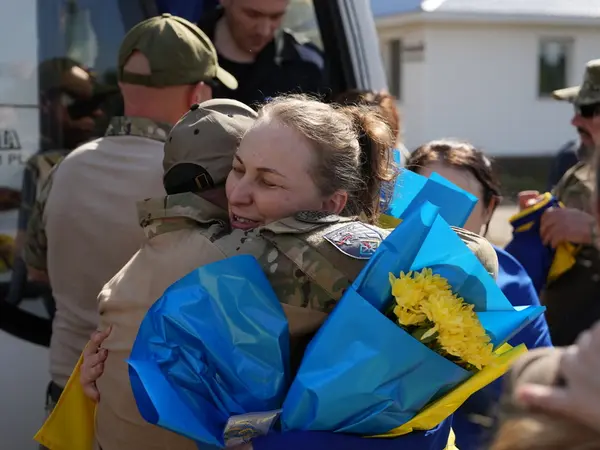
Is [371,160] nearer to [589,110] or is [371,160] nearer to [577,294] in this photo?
[577,294]

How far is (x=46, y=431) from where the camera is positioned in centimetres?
197

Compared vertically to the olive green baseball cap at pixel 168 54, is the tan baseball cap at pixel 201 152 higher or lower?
lower

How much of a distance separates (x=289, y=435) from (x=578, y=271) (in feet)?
6.79

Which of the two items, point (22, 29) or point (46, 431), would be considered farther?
point (22, 29)

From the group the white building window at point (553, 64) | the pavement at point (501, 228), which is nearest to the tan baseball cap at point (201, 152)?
the pavement at point (501, 228)

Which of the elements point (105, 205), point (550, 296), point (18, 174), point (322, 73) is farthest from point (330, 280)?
point (322, 73)

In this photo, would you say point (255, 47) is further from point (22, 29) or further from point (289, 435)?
point (289, 435)

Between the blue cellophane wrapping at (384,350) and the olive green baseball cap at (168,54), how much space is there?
3.70 feet

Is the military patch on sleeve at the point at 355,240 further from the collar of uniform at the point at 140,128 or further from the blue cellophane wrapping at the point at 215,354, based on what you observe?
the collar of uniform at the point at 140,128

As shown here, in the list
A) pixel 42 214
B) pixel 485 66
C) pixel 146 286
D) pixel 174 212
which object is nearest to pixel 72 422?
pixel 146 286

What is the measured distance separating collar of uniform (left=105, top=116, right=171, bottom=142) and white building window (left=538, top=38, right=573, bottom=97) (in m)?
18.4

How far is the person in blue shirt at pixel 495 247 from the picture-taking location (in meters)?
2.38

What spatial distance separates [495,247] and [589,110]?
3.95 ft

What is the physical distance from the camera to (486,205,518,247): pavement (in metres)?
9.66
